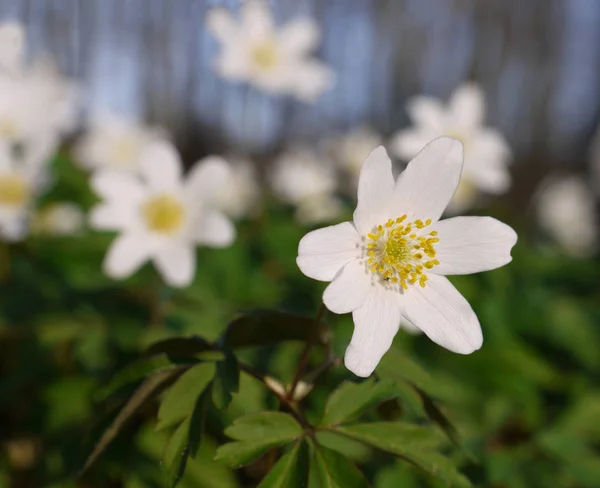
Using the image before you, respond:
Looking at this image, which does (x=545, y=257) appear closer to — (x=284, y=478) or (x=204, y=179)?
(x=204, y=179)

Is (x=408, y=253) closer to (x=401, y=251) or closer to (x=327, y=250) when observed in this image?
(x=401, y=251)

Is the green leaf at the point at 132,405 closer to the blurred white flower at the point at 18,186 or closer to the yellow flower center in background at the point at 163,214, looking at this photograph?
the yellow flower center in background at the point at 163,214

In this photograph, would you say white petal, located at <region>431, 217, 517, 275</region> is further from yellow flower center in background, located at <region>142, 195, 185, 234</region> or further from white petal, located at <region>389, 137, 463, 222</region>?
yellow flower center in background, located at <region>142, 195, 185, 234</region>

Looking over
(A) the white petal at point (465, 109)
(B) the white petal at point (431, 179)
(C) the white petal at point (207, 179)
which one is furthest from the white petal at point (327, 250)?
(A) the white petal at point (465, 109)

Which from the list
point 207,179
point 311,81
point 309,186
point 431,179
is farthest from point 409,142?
point 431,179

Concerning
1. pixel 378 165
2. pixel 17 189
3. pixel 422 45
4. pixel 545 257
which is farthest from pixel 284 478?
pixel 422 45

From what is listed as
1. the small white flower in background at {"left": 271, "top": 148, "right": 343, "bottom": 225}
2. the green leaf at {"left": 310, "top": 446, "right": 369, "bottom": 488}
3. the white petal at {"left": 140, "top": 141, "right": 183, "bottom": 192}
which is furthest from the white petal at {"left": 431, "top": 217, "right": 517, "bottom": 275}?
the small white flower in background at {"left": 271, "top": 148, "right": 343, "bottom": 225}
